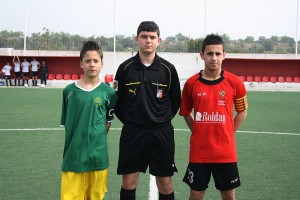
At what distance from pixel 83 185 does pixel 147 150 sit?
0.67 meters

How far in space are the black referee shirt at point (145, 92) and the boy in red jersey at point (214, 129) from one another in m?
0.27

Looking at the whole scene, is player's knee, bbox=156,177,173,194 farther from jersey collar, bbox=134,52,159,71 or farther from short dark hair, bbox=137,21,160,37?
short dark hair, bbox=137,21,160,37

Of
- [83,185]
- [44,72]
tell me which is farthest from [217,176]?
[44,72]

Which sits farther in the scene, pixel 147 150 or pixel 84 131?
pixel 147 150

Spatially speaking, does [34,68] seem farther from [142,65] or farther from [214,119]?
[214,119]

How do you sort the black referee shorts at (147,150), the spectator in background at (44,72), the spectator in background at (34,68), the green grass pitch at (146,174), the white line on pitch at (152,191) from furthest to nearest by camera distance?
the spectator in background at (34,68) < the spectator in background at (44,72) < the green grass pitch at (146,174) < the white line on pitch at (152,191) < the black referee shorts at (147,150)

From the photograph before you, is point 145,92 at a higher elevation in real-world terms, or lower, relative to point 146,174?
higher

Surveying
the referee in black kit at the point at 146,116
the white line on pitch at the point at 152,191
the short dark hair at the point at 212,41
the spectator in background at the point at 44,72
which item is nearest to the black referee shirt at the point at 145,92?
the referee in black kit at the point at 146,116

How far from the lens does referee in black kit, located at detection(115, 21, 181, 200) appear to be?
372 cm

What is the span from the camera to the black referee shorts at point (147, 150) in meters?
3.71

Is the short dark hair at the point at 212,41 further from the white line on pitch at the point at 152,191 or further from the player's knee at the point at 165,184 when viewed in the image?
the white line on pitch at the point at 152,191

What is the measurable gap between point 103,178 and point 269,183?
2542mm

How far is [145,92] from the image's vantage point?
3730 mm

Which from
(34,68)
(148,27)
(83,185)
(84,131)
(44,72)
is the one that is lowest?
(83,185)
